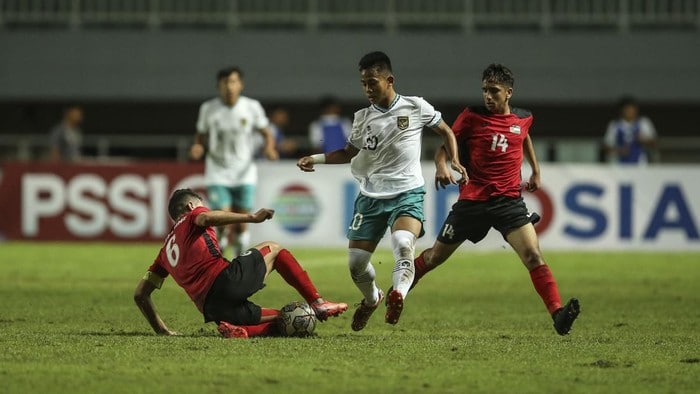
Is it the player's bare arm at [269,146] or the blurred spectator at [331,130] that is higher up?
the player's bare arm at [269,146]

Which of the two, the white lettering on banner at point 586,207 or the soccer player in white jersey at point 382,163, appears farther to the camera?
the white lettering on banner at point 586,207

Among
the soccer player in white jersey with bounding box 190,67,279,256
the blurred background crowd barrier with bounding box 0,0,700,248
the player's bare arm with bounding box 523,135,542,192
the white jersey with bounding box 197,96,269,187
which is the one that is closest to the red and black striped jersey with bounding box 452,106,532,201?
the player's bare arm with bounding box 523,135,542,192

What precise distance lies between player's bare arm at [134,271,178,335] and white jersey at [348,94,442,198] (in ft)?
5.09

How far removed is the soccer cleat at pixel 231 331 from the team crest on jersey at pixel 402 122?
1762mm

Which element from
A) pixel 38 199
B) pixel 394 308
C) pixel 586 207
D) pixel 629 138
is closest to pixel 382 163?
pixel 394 308

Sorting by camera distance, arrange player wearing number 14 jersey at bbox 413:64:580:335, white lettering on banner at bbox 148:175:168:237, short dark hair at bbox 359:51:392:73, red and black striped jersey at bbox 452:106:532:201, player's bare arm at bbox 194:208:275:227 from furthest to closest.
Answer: white lettering on banner at bbox 148:175:168:237, red and black striped jersey at bbox 452:106:532:201, player wearing number 14 jersey at bbox 413:64:580:335, short dark hair at bbox 359:51:392:73, player's bare arm at bbox 194:208:275:227

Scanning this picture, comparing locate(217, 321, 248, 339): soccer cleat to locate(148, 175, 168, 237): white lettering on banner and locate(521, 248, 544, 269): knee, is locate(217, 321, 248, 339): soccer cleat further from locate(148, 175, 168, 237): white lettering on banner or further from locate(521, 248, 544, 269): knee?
locate(148, 175, 168, 237): white lettering on banner

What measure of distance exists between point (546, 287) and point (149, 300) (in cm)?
268

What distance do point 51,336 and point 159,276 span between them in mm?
799

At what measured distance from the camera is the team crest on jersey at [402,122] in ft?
31.1

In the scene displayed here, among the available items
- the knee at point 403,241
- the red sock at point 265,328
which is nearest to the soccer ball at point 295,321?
the red sock at point 265,328

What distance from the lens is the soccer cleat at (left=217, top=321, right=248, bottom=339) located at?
8922 mm

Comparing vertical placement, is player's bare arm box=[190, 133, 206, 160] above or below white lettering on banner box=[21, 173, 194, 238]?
above

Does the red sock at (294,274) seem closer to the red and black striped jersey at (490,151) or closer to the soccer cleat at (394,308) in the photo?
the soccer cleat at (394,308)
